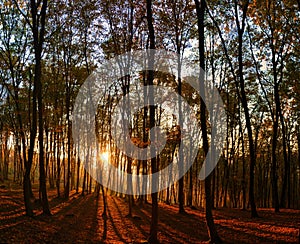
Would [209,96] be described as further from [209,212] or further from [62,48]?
[209,212]

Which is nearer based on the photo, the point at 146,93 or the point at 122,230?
the point at 122,230

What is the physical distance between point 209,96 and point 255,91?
5.36 metres

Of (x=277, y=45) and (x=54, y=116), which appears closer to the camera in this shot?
(x=277, y=45)

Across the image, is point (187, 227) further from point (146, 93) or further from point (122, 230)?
point (146, 93)

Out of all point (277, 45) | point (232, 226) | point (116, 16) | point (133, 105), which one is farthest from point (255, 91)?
point (232, 226)

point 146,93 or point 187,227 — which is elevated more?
point 146,93

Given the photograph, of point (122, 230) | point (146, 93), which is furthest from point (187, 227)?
point (146, 93)

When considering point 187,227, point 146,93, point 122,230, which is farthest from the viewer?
point 146,93

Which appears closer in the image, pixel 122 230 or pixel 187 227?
pixel 122 230

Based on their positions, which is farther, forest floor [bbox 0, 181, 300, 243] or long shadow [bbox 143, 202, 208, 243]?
long shadow [bbox 143, 202, 208, 243]

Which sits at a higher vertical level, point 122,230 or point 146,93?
point 146,93

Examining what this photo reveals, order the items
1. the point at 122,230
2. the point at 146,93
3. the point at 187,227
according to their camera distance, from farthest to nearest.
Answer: the point at 146,93 < the point at 187,227 < the point at 122,230

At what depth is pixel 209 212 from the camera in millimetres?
12641

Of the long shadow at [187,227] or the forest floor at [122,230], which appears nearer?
the forest floor at [122,230]
